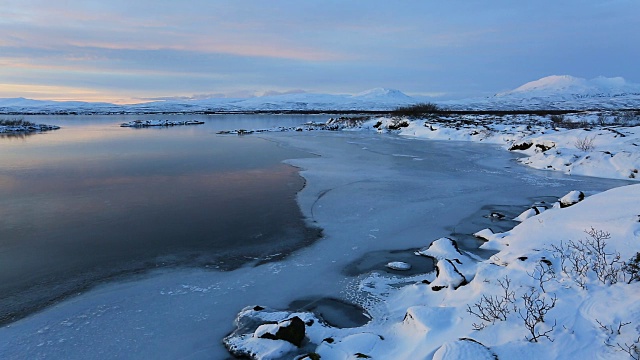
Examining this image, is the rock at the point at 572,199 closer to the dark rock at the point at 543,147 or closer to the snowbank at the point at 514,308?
the snowbank at the point at 514,308

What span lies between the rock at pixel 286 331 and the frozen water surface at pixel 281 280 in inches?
19.2

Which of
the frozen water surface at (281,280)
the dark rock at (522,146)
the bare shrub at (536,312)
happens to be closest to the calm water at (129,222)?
the frozen water surface at (281,280)

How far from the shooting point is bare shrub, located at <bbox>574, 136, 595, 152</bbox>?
55.0 ft

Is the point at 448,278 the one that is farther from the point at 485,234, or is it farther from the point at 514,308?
the point at 485,234

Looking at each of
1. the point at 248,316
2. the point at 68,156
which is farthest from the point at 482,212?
the point at 68,156

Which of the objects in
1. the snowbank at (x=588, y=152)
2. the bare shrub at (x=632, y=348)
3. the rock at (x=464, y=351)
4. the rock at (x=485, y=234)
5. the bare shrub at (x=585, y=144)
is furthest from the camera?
the bare shrub at (x=585, y=144)

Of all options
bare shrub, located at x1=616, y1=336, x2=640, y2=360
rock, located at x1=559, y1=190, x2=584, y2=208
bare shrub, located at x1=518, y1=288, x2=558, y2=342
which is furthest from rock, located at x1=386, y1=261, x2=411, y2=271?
rock, located at x1=559, y1=190, x2=584, y2=208

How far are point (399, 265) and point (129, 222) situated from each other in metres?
5.71

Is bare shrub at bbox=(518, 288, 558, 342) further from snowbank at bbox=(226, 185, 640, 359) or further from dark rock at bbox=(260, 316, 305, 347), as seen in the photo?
dark rock at bbox=(260, 316, 305, 347)

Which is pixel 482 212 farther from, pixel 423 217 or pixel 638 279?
pixel 638 279

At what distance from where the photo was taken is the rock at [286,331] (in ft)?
13.8

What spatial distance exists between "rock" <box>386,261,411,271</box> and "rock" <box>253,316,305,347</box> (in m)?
2.39

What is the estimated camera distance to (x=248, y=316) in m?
4.79

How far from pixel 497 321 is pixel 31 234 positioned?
8.13m
